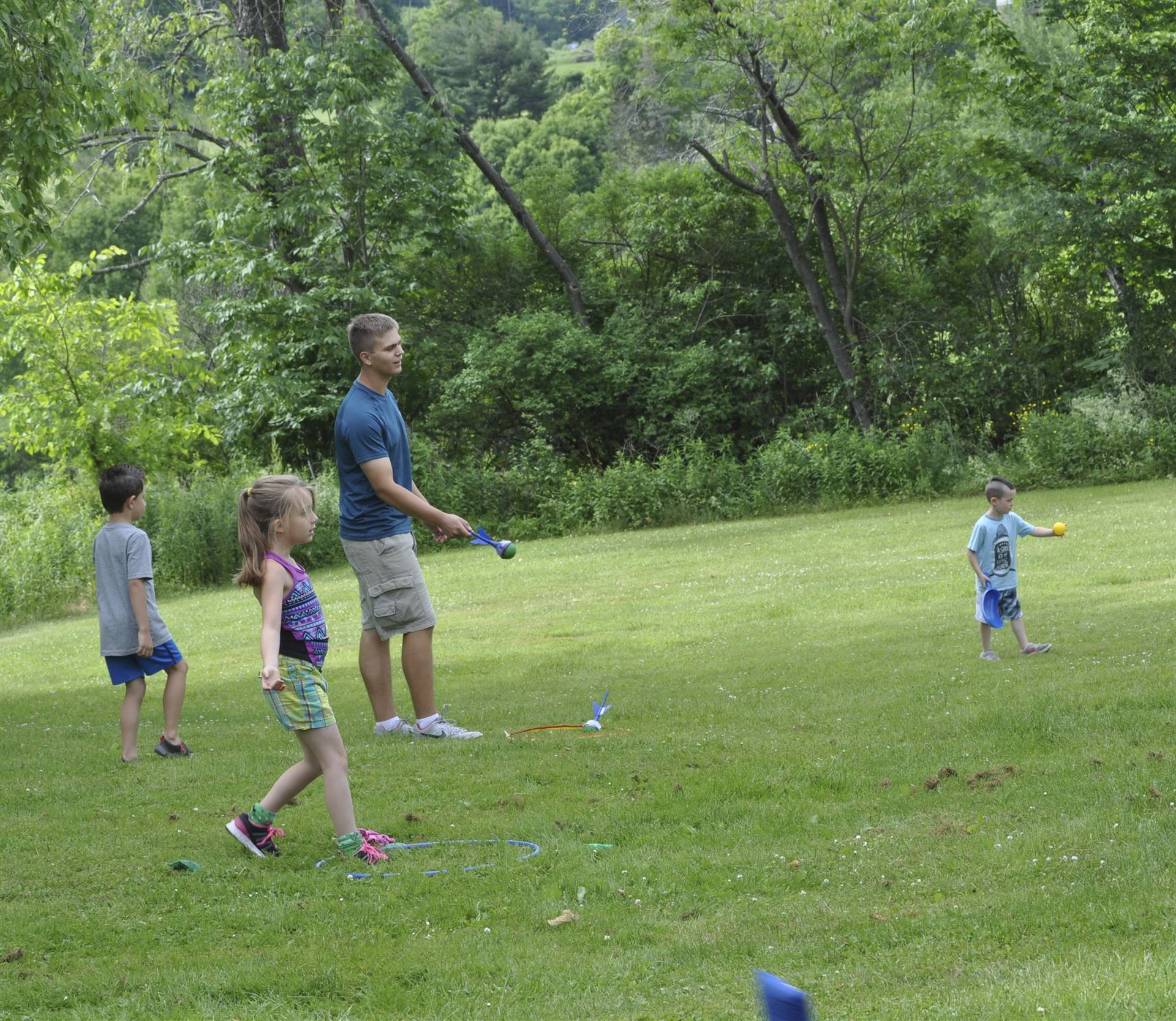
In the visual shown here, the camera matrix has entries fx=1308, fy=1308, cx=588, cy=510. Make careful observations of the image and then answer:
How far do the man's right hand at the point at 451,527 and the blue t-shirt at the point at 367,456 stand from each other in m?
0.39

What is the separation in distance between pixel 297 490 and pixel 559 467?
60.5 feet

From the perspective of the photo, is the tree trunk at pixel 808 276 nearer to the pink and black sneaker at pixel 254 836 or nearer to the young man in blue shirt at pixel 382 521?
the young man in blue shirt at pixel 382 521

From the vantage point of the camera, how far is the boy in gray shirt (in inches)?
290

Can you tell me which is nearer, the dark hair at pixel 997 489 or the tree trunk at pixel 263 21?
the dark hair at pixel 997 489

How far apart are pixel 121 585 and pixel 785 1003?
6929 millimetres

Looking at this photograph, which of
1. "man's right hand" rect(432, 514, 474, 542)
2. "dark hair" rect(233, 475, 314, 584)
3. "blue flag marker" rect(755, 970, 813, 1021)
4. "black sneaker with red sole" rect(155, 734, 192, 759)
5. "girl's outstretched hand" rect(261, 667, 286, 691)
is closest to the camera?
"blue flag marker" rect(755, 970, 813, 1021)

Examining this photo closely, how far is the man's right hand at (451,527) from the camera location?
22.9 ft

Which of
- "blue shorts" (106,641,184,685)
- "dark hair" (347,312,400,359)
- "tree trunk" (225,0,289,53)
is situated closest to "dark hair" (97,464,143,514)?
"blue shorts" (106,641,184,685)

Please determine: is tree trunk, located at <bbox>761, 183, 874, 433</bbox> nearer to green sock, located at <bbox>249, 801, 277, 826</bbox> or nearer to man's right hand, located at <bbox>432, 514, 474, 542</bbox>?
man's right hand, located at <bbox>432, 514, 474, 542</bbox>

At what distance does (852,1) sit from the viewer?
73.3ft

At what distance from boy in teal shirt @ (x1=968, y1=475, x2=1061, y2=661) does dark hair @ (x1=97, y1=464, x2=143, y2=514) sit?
5303mm

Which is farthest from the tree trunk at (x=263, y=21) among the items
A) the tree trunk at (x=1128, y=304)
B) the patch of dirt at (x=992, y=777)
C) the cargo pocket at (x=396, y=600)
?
the patch of dirt at (x=992, y=777)

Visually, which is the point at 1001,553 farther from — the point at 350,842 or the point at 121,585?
the point at 121,585

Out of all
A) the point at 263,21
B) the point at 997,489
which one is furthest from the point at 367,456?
the point at 263,21
